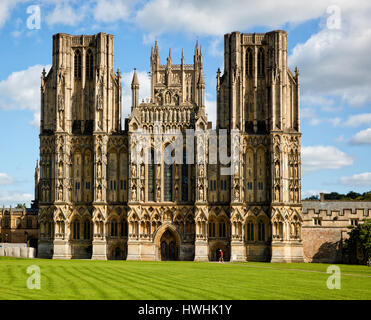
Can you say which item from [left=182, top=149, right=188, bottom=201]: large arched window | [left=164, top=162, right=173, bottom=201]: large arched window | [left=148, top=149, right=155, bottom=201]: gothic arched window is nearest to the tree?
[left=182, top=149, right=188, bottom=201]: large arched window

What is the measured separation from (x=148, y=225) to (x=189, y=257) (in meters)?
6.13

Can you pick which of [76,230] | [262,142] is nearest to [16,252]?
[76,230]

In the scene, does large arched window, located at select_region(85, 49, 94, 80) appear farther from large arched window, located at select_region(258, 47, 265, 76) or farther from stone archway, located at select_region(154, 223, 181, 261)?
stone archway, located at select_region(154, 223, 181, 261)

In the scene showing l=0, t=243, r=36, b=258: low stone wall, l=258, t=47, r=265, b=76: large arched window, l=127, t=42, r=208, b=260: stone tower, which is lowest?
l=0, t=243, r=36, b=258: low stone wall

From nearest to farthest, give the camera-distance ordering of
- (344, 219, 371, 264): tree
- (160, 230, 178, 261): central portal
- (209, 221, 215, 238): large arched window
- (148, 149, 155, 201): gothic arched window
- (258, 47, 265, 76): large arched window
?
(344, 219, 371, 264): tree → (209, 221, 215, 238): large arched window → (160, 230, 178, 261): central portal → (148, 149, 155, 201): gothic arched window → (258, 47, 265, 76): large arched window

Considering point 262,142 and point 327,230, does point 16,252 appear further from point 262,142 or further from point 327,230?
point 327,230

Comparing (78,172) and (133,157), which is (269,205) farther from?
(78,172)

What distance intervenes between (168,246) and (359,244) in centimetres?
2208

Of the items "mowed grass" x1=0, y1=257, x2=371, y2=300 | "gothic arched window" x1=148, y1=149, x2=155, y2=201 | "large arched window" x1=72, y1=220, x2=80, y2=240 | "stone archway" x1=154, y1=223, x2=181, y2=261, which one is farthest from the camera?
"gothic arched window" x1=148, y1=149, x2=155, y2=201

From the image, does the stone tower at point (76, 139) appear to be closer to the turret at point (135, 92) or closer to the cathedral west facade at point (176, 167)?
the cathedral west facade at point (176, 167)

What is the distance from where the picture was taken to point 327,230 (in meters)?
75.9

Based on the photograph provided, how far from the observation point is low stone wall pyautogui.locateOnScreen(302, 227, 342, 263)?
75.3m

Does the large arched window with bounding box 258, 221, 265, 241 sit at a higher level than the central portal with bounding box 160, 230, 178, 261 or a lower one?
higher

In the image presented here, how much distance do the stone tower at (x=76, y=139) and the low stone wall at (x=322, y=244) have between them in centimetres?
2435
